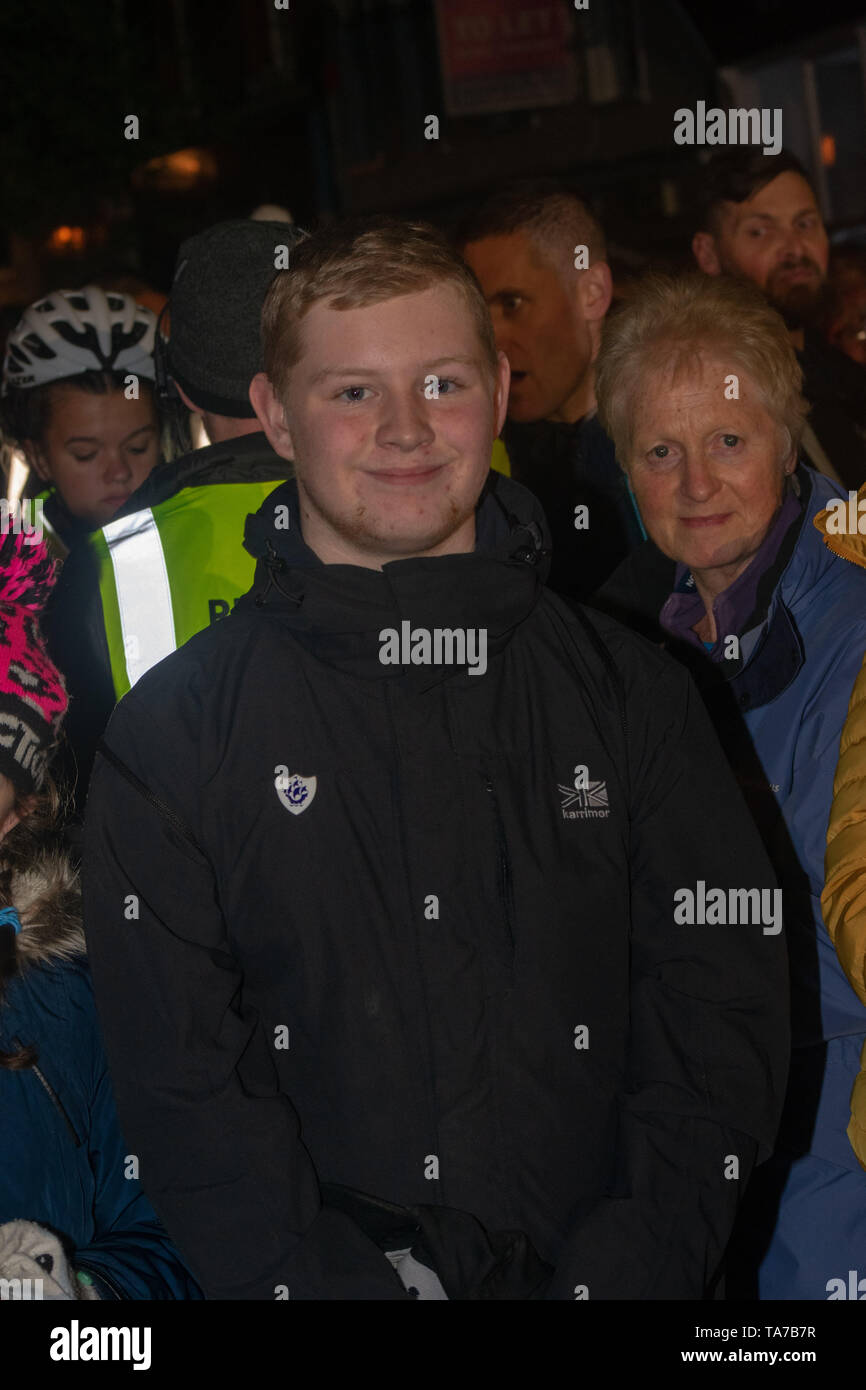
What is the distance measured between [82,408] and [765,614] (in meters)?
1.98

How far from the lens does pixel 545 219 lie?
12.6 ft

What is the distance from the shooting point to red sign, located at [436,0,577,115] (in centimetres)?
704

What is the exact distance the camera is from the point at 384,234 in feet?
7.13

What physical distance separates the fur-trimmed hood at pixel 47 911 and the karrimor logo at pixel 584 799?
0.80m

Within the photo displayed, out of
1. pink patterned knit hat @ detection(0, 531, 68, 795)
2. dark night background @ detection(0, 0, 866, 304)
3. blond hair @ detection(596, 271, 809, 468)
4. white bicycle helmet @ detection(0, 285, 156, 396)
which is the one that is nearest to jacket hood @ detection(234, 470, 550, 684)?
pink patterned knit hat @ detection(0, 531, 68, 795)

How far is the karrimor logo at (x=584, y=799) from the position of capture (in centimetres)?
205

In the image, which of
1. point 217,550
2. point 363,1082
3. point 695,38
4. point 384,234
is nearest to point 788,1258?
point 363,1082

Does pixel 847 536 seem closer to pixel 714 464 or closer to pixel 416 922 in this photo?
pixel 714 464

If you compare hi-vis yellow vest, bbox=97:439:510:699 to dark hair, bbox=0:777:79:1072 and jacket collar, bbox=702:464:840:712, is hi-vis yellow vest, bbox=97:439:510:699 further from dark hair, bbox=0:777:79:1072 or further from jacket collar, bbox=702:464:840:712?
jacket collar, bbox=702:464:840:712

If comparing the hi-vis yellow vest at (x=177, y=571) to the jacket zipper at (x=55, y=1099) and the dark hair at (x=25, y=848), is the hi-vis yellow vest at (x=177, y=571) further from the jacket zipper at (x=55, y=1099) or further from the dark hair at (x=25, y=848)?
the jacket zipper at (x=55, y=1099)

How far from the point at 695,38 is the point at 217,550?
660 cm

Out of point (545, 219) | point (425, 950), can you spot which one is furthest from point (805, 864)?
point (545, 219)

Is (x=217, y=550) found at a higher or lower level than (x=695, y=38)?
lower
